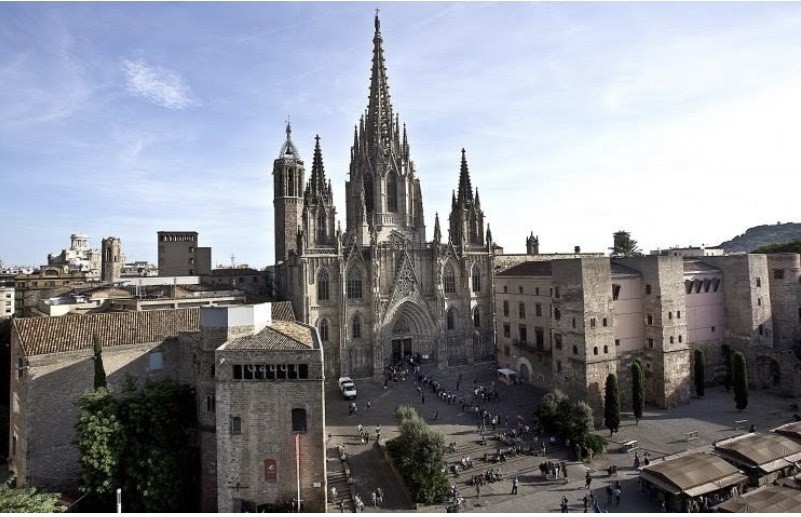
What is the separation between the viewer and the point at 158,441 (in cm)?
2384

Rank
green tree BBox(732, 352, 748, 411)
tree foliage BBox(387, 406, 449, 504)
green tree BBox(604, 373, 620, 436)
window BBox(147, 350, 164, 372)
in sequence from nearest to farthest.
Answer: tree foliage BBox(387, 406, 449, 504) → window BBox(147, 350, 164, 372) → green tree BBox(604, 373, 620, 436) → green tree BBox(732, 352, 748, 411)

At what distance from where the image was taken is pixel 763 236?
131875mm

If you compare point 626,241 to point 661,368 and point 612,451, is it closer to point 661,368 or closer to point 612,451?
point 661,368

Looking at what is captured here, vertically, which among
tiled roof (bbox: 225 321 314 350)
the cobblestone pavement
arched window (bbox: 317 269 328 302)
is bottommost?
the cobblestone pavement

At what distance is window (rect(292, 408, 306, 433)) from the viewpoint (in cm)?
2284

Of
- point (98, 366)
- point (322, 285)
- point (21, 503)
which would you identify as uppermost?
point (322, 285)

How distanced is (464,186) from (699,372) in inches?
1199

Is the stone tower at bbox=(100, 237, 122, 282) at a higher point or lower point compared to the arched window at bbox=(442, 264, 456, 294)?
higher

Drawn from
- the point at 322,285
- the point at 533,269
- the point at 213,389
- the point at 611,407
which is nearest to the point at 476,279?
the point at 533,269

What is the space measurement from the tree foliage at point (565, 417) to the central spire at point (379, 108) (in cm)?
3220

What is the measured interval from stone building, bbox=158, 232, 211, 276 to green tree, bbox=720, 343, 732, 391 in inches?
2448

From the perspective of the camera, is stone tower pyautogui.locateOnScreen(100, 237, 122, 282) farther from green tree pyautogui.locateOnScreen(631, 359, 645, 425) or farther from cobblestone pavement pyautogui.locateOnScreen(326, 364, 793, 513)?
green tree pyautogui.locateOnScreen(631, 359, 645, 425)

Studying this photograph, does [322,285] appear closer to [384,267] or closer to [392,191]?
[384,267]

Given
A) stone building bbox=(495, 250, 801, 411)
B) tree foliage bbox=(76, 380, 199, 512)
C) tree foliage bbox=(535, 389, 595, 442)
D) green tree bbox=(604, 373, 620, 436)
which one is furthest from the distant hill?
tree foliage bbox=(76, 380, 199, 512)
